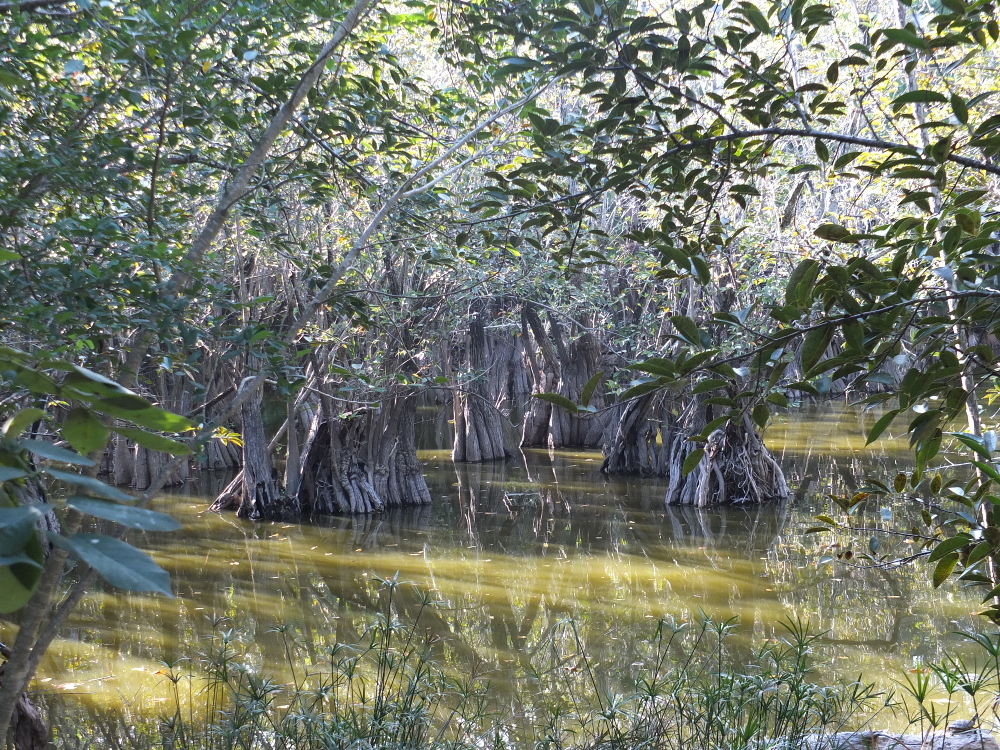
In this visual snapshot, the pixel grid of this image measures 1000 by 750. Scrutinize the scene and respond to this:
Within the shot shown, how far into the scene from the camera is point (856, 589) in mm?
6520

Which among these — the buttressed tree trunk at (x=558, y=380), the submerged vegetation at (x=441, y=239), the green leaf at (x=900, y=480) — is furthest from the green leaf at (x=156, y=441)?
the buttressed tree trunk at (x=558, y=380)

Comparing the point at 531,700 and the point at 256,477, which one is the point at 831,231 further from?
the point at 256,477

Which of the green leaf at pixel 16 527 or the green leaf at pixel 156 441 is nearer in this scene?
the green leaf at pixel 16 527

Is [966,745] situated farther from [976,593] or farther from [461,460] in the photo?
[461,460]

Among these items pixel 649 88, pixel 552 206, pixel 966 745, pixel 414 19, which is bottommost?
pixel 966 745

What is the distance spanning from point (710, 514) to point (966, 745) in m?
6.50

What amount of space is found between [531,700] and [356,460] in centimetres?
585

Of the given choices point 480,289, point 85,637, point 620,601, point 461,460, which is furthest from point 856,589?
point 461,460

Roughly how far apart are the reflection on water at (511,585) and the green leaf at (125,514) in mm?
3292

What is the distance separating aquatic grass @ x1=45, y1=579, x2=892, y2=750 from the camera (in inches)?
118

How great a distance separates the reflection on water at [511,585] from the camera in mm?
5449

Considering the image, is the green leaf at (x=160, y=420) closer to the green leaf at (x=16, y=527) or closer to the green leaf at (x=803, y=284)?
the green leaf at (x=16, y=527)

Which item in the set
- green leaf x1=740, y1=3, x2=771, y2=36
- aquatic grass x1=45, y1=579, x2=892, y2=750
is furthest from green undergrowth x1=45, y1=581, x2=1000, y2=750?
green leaf x1=740, y1=3, x2=771, y2=36

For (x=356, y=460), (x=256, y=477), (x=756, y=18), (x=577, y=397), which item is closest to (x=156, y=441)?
(x=756, y=18)
